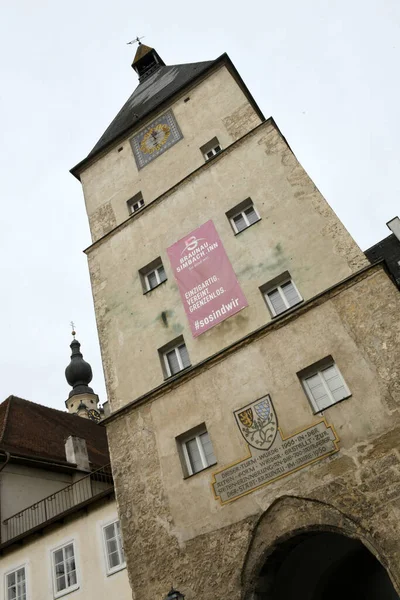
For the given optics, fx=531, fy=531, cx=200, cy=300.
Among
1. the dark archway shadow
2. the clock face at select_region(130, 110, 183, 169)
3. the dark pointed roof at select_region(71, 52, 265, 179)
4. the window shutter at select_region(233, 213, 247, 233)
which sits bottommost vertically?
the dark archway shadow

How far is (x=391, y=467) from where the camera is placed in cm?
875

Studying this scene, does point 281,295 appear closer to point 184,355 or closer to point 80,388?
point 184,355

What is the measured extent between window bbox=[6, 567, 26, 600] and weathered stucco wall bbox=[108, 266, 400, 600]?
15.9 feet

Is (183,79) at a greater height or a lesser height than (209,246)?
greater

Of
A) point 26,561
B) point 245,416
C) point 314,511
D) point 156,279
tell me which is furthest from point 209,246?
point 26,561

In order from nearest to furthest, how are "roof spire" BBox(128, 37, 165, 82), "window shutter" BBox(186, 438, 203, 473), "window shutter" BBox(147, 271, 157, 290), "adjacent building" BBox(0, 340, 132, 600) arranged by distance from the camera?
"window shutter" BBox(186, 438, 203, 473), "adjacent building" BBox(0, 340, 132, 600), "window shutter" BBox(147, 271, 157, 290), "roof spire" BBox(128, 37, 165, 82)

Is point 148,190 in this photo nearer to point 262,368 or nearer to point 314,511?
point 262,368

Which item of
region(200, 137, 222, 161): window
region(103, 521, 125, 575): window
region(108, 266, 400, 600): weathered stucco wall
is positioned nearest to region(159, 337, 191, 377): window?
region(108, 266, 400, 600): weathered stucco wall

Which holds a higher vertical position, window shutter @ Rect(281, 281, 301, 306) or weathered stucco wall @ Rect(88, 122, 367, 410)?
weathered stucco wall @ Rect(88, 122, 367, 410)

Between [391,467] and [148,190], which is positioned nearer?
[391,467]

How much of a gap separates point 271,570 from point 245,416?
2.78 m

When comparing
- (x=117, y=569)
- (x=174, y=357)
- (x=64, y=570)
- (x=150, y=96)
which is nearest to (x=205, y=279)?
(x=174, y=357)

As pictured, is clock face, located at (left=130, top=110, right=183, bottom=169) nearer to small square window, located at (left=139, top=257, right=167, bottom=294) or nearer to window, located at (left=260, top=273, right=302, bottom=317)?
Answer: small square window, located at (left=139, top=257, right=167, bottom=294)

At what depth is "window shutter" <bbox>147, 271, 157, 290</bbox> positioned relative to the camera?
46.6ft
